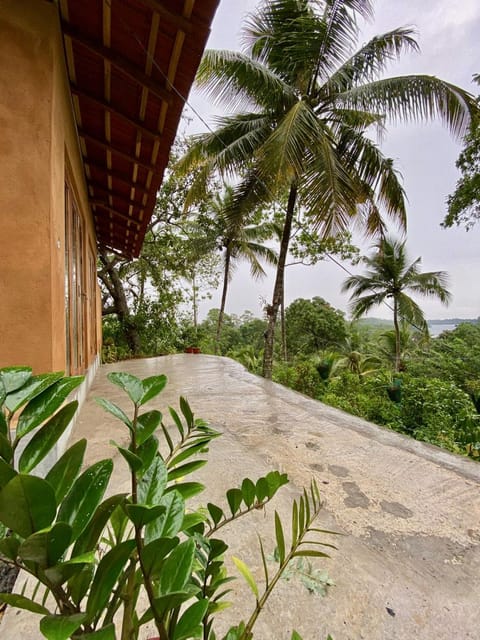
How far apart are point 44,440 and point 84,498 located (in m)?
0.10

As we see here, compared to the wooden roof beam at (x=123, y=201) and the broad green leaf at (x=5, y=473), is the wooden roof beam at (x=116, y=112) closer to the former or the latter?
the wooden roof beam at (x=123, y=201)

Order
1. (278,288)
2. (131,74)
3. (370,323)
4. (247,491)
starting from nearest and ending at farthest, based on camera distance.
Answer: (247,491), (131,74), (278,288), (370,323)

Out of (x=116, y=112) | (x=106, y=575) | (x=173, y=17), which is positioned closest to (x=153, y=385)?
(x=106, y=575)

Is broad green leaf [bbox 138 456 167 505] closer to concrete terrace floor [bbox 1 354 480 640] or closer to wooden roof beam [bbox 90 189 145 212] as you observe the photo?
concrete terrace floor [bbox 1 354 480 640]

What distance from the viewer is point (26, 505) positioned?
30cm

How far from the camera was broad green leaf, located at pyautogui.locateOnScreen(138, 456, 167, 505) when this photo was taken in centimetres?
45

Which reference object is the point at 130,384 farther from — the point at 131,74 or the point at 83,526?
the point at 131,74

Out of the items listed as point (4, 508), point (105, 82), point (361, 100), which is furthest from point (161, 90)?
point (361, 100)

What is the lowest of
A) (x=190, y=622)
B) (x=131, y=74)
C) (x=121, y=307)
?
(x=190, y=622)

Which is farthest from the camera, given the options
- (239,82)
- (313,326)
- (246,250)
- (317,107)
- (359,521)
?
(313,326)

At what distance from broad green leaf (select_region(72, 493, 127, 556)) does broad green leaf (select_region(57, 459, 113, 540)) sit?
0.05ft

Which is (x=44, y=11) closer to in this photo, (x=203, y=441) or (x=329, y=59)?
(x=203, y=441)

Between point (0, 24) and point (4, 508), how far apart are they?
274 cm

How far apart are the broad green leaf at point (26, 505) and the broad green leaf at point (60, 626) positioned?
8cm
